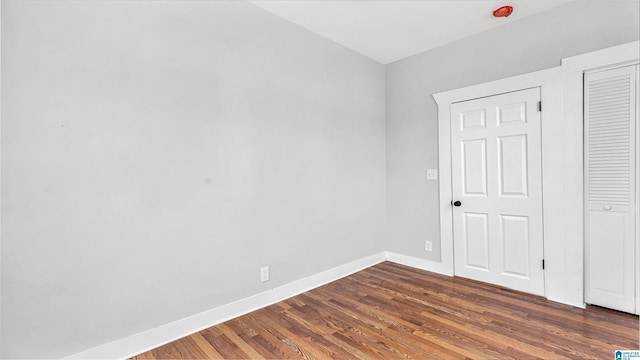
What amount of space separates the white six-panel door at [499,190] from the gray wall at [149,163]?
156cm

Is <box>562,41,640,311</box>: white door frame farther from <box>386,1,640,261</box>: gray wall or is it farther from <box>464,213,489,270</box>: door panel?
<box>464,213,489,270</box>: door panel

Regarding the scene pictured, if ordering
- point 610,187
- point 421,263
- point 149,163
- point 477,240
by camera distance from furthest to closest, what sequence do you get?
point 421,263, point 477,240, point 610,187, point 149,163

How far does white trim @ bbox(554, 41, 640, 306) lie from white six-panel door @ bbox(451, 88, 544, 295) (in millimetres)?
204

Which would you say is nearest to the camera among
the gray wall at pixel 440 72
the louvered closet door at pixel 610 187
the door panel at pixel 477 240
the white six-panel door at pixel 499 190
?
the louvered closet door at pixel 610 187

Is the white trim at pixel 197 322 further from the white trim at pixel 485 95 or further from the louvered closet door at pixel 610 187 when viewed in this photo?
the louvered closet door at pixel 610 187

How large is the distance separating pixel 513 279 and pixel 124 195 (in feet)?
11.5

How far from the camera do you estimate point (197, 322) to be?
7.36 feet

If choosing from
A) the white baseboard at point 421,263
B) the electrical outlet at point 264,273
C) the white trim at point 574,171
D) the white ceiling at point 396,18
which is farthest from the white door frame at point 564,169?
the electrical outlet at point 264,273

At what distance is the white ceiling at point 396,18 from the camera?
8.55 ft

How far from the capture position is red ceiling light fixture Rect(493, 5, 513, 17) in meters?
2.62

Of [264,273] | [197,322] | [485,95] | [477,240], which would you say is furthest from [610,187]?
[197,322]

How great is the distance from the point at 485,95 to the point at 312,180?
2033 mm

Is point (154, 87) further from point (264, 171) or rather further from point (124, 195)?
point (264, 171)

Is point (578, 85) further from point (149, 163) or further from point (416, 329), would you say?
point (149, 163)
